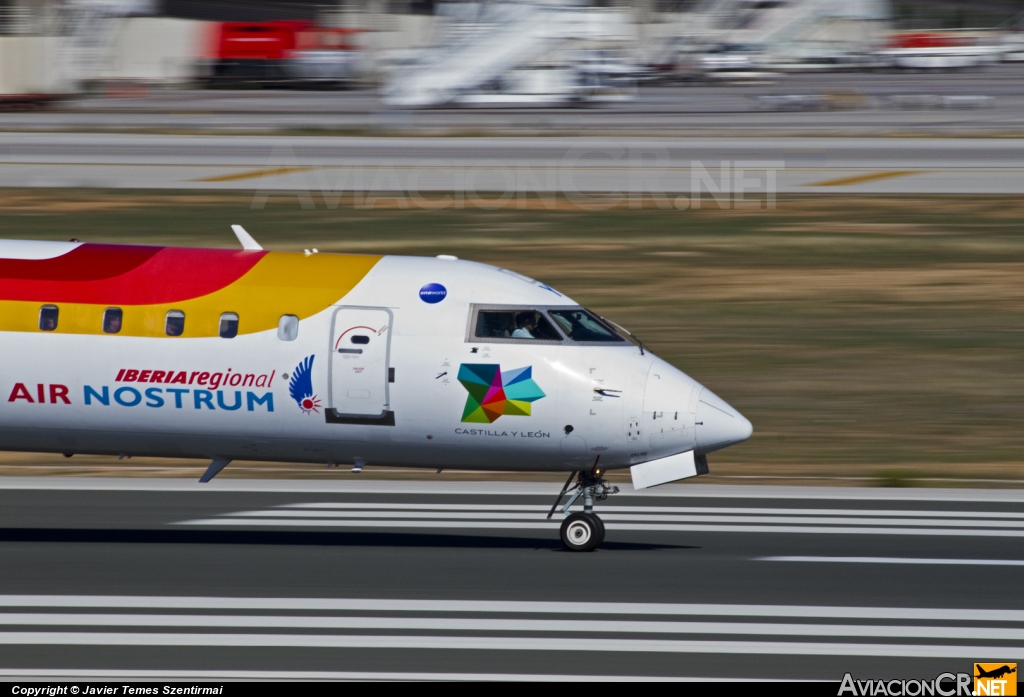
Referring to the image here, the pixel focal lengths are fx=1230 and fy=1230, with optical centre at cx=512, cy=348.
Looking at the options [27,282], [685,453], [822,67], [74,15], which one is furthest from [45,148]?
[822,67]

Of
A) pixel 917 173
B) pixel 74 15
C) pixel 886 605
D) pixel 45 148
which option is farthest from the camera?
pixel 74 15

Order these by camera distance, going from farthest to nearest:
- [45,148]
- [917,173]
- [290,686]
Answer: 1. [45,148]
2. [917,173]
3. [290,686]

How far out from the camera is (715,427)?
11961mm

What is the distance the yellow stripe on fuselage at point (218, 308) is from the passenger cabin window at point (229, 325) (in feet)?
0.13

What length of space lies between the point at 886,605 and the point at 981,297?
15807 millimetres

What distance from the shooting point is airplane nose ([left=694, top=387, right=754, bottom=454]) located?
11961mm

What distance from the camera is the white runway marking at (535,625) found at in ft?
36.2

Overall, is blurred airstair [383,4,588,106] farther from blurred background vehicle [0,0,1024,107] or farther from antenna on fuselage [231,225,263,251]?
antenna on fuselage [231,225,263,251]

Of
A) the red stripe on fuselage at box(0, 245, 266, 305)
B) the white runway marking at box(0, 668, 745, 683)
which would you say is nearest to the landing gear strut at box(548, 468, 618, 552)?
the white runway marking at box(0, 668, 745, 683)

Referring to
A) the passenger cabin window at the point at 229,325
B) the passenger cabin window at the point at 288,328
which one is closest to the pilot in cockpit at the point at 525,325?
the passenger cabin window at the point at 288,328

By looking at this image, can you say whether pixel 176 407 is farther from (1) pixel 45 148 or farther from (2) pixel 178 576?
(1) pixel 45 148

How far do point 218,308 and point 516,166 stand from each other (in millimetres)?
30475

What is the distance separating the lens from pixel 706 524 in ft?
47.3

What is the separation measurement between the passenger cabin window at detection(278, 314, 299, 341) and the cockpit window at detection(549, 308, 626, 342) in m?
2.56
